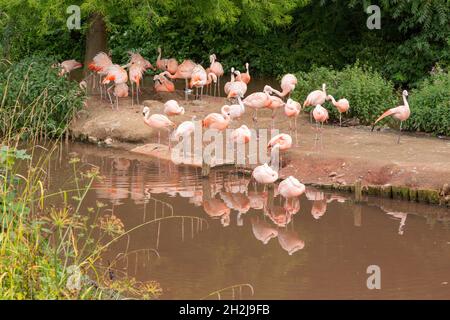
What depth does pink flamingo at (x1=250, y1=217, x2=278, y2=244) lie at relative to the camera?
372 inches

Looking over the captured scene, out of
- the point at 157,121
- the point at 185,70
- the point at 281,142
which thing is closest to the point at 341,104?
the point at 281,142

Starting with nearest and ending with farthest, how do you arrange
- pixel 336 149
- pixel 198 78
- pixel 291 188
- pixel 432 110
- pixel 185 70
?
pixel 291 188 → pixel 336 149 → pixel 432 110 → pixel 198 78 → pixel 185 70

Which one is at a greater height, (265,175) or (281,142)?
(281,142)

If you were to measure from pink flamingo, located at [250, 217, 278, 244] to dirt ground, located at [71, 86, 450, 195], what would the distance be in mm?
1467

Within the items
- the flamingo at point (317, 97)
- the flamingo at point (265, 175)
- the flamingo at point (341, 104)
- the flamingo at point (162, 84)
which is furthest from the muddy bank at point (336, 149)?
the flamingo at point (265, 175)

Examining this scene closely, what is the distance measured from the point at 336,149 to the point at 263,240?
10.1ft

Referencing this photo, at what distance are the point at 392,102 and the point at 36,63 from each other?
5247 mm

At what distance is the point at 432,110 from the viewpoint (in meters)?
13.1

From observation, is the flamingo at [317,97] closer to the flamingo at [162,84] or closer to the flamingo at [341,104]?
the flamingo at [341,104]

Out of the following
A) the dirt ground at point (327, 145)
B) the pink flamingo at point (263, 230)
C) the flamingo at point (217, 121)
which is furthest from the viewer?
the flamingo at point (217, 121)

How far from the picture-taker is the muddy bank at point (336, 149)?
1070 centimetres

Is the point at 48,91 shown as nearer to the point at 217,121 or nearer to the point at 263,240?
the point at 217,121

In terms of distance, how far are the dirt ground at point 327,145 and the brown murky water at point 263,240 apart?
0.48 metres
